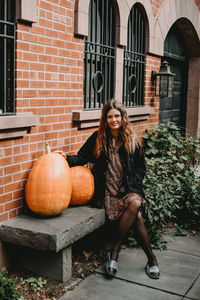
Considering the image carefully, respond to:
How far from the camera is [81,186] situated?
4039mm

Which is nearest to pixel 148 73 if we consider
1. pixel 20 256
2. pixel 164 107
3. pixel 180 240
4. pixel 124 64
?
pixel 124 64

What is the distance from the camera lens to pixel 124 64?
19.5 feet

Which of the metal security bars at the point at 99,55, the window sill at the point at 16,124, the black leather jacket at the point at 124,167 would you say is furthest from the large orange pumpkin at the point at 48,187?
the metal security bars at the point at 99,55

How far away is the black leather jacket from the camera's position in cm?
400

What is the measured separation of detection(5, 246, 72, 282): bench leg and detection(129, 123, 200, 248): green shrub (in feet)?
4.21

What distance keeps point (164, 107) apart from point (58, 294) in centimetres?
557

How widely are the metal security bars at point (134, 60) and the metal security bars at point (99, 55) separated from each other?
0.51 m

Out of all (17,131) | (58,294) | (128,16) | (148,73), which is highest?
(128,16)

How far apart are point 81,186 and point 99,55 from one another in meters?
1.94

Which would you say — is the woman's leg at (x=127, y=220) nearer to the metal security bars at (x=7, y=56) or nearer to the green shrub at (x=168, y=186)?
the green shrub at (x=168, y=186)

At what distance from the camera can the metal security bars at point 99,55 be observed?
197 inches

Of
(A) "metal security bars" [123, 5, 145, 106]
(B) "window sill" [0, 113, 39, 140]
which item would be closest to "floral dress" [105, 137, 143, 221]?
(B) "window sill" [0, 113, 39, 140]

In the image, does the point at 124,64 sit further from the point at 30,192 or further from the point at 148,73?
the point at 30,192

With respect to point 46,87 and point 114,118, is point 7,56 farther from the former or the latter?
point 114,118
